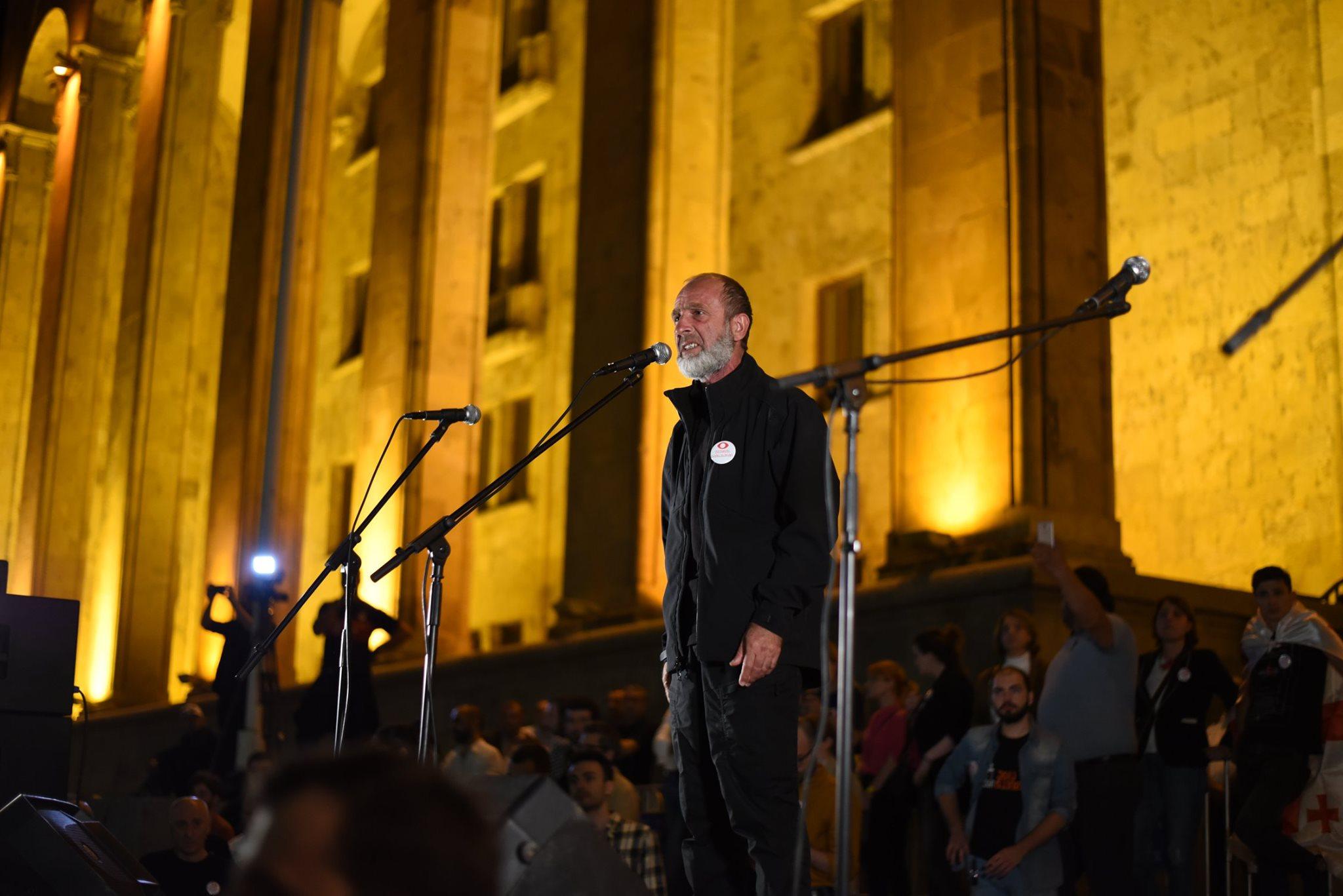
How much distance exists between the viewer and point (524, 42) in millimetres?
25594

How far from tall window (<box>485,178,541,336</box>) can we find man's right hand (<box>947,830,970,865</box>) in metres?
17.9

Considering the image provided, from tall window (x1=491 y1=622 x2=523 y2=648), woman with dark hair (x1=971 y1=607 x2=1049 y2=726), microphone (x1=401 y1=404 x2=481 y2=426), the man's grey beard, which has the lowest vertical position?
woman with dark hair (x1=971 y1=607 x2=1049 y2=726)

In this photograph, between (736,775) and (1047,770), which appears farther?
(1047,770)

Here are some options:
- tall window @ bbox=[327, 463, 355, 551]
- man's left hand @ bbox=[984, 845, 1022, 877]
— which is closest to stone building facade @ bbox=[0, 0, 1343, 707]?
tall window @ bbox=[327, 463, 355, 551]

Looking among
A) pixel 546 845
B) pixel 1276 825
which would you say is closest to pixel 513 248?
pixel 1276 825

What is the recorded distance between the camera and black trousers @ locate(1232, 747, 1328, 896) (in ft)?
25.0

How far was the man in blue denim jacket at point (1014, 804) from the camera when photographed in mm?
7676

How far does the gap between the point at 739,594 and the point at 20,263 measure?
30562 mm

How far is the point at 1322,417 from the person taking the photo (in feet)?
53.0

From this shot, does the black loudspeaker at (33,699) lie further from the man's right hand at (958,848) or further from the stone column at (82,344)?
the stone column at (82,344)

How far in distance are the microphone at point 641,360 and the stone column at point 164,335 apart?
18.1 metres

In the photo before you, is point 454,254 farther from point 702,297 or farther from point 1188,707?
point 702,297

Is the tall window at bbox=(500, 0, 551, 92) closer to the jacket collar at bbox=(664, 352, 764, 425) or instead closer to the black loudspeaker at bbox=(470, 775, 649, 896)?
the jacket collar at bbox=(664, 352, 764, 425)

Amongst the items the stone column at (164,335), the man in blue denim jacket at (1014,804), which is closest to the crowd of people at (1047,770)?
the man in blue denim jacket at (1014,804)
